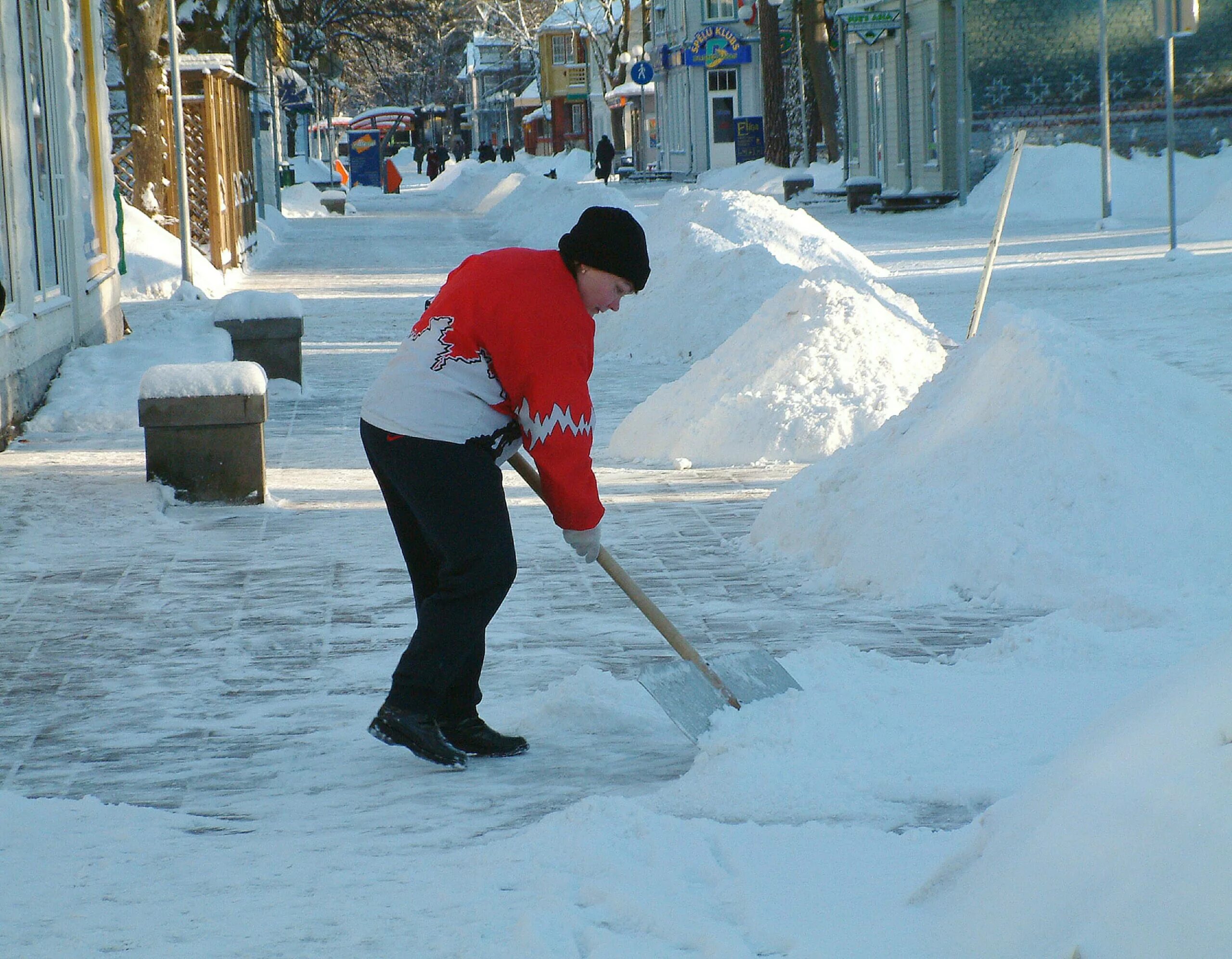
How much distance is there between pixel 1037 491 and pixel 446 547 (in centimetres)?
273

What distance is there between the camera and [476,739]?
4230mm

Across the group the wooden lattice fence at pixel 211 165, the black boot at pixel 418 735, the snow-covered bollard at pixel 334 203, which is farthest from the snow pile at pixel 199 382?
the snow-covered bollard at pixel 334 203

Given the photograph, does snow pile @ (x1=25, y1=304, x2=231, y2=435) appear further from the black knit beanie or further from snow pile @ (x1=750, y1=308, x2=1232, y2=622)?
the black knit beanie

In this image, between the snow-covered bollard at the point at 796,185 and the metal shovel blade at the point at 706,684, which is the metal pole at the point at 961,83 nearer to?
the snow-covered bollard at the point at 796,185

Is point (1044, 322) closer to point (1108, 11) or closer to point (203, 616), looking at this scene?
point (203, 616)

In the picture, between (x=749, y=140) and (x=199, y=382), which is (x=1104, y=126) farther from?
(x=749, y=140)

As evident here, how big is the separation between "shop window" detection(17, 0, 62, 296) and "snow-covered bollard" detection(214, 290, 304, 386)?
4.04 feet

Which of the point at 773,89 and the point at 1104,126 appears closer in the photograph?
the point at 1104,126

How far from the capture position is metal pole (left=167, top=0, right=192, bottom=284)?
16125mm

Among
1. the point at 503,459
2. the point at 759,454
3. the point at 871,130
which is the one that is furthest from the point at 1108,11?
the point at 503,459

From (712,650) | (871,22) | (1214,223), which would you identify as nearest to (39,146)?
(712,650)

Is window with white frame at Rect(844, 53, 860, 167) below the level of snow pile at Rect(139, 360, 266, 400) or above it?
above

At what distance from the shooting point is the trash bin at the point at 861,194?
99.2 feet

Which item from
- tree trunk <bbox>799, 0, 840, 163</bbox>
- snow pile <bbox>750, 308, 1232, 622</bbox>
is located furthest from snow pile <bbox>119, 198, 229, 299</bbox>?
tree trunk <bbox>799, 0, 840, 163</bbox>
